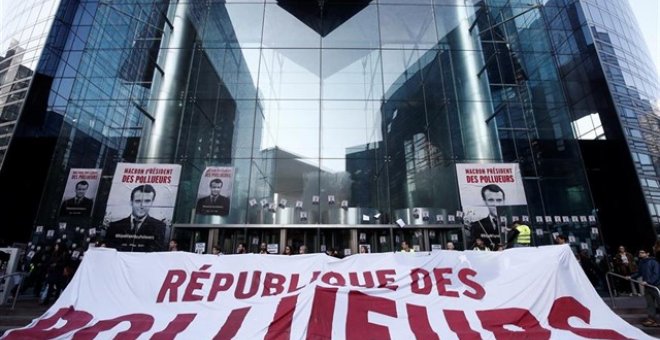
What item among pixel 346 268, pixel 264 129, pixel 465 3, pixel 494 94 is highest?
pixel 465 3

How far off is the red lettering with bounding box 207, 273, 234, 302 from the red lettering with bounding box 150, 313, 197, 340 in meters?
0.51

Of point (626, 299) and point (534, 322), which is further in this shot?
point (626, 299)

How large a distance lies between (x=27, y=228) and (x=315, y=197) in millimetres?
17435

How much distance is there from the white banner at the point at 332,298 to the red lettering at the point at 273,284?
0.02m

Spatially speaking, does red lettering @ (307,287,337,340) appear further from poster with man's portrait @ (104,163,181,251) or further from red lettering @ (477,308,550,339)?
poster with man's portrait @ (104,163,181,251)

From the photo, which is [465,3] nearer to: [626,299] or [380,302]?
[626,299]

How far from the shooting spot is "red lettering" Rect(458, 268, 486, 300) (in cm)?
570

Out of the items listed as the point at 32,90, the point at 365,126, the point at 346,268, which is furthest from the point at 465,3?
the point at 32,90

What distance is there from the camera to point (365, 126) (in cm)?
1608

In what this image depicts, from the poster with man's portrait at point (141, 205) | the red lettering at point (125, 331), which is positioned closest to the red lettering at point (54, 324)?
the red lettering at point (125, 331)

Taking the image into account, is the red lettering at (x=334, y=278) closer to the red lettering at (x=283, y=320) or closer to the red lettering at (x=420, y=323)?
the red lettering at (x=283, y=320)

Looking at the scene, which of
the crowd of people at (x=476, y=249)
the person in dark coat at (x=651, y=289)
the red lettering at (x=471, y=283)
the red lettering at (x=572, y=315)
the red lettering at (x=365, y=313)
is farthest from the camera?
the crowd of people at (x=476, y=249)

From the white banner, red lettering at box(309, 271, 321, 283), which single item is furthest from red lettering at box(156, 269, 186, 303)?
red lettering at box(309, 271, 321, 283)

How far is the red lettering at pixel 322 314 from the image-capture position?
4.86 meters
